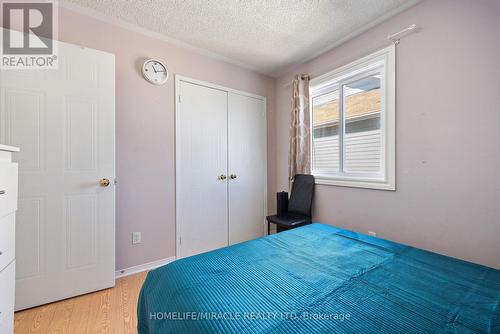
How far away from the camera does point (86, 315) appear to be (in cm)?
156

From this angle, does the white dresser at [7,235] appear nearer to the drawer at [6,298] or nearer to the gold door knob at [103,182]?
the drawer at [6,298]

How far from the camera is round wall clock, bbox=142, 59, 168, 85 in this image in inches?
86.8

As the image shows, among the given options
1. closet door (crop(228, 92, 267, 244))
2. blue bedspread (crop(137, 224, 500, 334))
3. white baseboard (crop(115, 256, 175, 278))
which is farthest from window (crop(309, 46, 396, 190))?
white baseboard (crop(115, 256, 175, 278))

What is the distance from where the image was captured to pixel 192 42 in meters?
2.40

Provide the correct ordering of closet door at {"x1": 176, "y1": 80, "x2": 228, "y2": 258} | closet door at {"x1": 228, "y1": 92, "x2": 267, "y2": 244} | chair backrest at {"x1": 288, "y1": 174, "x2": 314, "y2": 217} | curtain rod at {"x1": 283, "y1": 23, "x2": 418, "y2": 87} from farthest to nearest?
1. closet door at {"x1": 228, "y1": 92, "x2": 267, "y2": 244}
2. chair backrest at {"x1": 288, "y1": 174, "x2": 314, "y2": 217}
3. closet door at {"x1": 176, "y1": 80, "x2": 228, "y2": 258}
4. curtain rod at {"x1": 283, "y1": 23, "x2": 418, "y2": 87}

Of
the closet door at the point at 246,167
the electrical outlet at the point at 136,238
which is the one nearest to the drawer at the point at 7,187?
the electrical outlet at the point at 136,238

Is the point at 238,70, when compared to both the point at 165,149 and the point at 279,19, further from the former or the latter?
the point at 165,149

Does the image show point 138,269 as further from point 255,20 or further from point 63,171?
point 255,20

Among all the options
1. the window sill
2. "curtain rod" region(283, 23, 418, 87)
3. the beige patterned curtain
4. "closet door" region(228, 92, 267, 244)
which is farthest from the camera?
"closet door" region(228, 92, 267, 244)

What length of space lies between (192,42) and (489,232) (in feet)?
10.2

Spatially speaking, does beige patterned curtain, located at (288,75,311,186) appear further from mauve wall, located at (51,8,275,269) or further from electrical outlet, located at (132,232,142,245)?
electrical outlet, located at (132,232,142,245)

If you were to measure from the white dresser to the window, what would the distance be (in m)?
2.58

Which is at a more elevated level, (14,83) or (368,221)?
(14,83)

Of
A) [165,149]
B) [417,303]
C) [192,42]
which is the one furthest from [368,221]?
[192,42]
